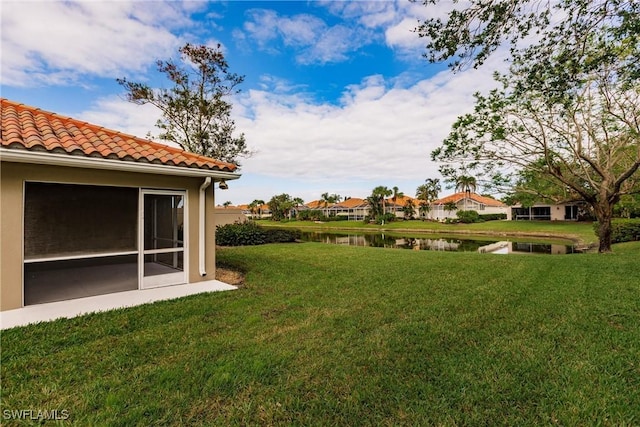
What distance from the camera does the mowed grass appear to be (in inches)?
99.0

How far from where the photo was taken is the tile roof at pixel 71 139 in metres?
4.66

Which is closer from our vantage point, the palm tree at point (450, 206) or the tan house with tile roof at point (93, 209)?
the tan house with tile roof at point (93, 209)

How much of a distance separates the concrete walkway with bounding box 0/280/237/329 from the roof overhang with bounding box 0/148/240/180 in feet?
7.55

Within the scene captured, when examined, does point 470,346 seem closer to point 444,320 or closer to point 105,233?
point 444,320

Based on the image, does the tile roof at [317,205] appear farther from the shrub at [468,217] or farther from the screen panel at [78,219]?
the screen panel at [78,219]

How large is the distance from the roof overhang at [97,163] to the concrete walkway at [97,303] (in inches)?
90.6

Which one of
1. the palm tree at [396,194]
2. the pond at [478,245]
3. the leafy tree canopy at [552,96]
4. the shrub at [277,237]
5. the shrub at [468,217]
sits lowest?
the pond at [478,245]

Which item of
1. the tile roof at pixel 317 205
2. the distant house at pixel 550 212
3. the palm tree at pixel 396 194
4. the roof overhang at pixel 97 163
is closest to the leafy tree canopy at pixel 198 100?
the roof overhang at pixel 97 163

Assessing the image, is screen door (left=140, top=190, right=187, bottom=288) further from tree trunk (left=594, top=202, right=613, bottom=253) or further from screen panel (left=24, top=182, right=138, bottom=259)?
tree trunk (left=594, top=202, right=613, bottom=253)

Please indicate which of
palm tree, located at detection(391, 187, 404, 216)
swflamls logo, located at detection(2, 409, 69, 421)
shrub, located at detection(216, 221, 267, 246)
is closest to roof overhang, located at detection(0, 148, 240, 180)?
swflamls logo, located at detection(2, 409, 69, 421)

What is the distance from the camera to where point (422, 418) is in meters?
2.42

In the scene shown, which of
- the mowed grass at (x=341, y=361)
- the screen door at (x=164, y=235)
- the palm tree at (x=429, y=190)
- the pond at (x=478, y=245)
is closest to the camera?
the mowed grass at (x=341, y=361)

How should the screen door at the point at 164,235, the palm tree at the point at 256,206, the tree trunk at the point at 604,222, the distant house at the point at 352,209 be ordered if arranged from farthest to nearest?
the palm tree at the point at 256,206 < the distant house at the point at 352,209 < the tree trunk at the point at 604,222 < the screen door at the point at 164,235

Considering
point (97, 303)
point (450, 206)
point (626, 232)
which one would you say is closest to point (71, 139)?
point (97, 303)
